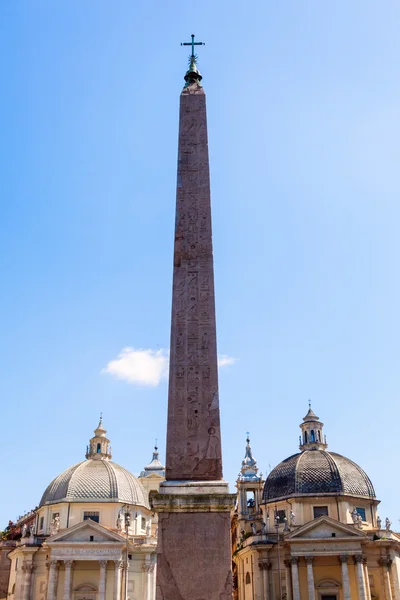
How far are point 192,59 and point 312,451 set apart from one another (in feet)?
128

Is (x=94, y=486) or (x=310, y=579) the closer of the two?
(x=310, y=579)

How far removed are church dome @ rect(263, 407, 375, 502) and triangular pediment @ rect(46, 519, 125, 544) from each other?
1166cm

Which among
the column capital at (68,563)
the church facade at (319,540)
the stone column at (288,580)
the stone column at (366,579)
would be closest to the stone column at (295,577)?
the church facade at (319,540)

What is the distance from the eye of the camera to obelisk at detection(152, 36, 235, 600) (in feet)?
31.6

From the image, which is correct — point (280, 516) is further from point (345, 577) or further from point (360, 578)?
point (360, 578)

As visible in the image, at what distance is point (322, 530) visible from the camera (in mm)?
41219

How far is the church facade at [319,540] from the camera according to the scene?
40438 millimetres

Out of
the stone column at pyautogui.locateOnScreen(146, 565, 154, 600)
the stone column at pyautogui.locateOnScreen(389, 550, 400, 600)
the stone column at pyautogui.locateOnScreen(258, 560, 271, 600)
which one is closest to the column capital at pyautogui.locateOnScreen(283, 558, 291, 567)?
the stone column at pyautogui.locateOnScreen(258, 560, 271, 600)

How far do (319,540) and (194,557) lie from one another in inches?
1337

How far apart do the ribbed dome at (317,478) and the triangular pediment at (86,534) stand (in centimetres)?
1169

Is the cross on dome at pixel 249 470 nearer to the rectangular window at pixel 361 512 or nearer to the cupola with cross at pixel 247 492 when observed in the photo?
the cupola with cross at pixel 247 492

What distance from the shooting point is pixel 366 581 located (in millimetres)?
40281

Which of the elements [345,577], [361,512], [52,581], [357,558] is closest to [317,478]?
[361,512]

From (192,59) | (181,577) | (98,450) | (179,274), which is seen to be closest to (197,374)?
(179,274)
